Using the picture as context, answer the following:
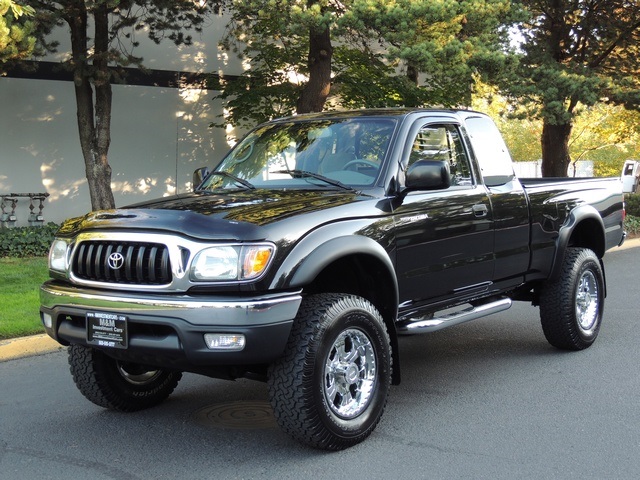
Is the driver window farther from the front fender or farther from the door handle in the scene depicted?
the front fender

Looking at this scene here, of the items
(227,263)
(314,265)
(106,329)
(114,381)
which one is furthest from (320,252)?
(114,381)

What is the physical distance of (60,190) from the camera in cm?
1653

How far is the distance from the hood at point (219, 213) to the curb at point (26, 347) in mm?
2547

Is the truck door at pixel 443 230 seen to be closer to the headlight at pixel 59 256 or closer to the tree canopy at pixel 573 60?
the headlight at pixel 59 256

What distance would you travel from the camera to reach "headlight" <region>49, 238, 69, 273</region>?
5.07m

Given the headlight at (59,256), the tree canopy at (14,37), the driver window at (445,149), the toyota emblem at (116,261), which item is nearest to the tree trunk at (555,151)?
the tree canopy at (14,37)

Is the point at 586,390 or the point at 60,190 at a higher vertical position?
the point at 60,190

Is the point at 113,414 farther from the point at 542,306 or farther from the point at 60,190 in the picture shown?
the point at 60,190

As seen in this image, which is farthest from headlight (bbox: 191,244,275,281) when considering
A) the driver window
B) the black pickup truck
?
the driver window

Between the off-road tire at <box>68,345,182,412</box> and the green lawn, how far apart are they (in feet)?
8.09

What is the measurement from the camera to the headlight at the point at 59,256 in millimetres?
5074

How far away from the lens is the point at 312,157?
595cm

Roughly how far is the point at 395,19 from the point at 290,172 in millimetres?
7737

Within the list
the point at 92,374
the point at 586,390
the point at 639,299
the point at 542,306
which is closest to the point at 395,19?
the point at 639,299
